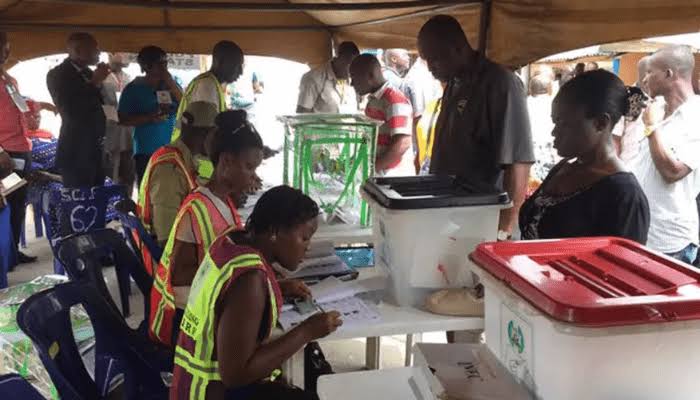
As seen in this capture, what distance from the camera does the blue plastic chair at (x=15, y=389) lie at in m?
1.21

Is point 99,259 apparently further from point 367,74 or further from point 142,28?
point 142,28

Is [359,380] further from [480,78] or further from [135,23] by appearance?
[135,23]

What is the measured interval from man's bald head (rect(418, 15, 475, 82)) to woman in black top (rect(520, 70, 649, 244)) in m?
0.88

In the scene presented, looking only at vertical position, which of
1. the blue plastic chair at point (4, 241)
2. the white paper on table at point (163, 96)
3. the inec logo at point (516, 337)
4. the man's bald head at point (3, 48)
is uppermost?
the man's bald head at point (3, 48)

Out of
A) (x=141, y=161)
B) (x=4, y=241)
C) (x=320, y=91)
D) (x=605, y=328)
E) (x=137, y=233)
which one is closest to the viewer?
(x=605, y=328)

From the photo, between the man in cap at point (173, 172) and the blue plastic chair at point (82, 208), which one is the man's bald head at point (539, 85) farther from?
the man in cap at point (173, 172)

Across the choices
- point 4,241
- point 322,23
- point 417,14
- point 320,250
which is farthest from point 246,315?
point 322,23

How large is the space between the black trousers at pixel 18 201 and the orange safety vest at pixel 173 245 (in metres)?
2.97

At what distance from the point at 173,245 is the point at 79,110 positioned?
2.99 meters

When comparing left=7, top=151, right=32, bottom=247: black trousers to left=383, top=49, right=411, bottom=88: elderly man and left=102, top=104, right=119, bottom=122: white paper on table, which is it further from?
left=383, top=49, right=411, bottom=88: elderly man

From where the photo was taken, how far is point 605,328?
104cm

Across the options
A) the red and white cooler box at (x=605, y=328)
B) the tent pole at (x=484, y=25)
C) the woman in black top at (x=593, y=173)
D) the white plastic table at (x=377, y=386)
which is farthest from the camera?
the tent pole at (x=484, y=25)

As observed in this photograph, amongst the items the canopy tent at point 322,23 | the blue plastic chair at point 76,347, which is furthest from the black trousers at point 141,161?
the blue plastic chair at point 76,347

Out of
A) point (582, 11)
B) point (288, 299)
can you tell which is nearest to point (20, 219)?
point (288, 299)
